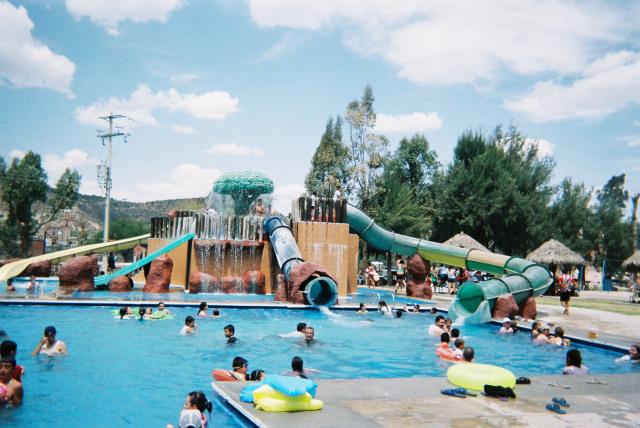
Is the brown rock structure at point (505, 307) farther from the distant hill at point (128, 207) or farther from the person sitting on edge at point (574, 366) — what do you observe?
the distant hill at point (128, 207)

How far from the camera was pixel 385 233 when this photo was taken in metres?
23.1

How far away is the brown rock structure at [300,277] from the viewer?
16.5 metres

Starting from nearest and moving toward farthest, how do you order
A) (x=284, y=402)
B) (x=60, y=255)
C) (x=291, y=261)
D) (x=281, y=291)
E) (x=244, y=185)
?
1. (x=284, y=402)
2. (x=281, y=291)
3. (x=291, y=261)
4. (x=60, y=255)
5. (x=244, y=185)

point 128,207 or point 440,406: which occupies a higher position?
point 128,207

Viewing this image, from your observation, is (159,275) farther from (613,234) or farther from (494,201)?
(613,234)

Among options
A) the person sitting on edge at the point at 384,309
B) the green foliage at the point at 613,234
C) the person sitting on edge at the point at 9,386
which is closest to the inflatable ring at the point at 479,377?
the person sitting on edge at the point at 9,386

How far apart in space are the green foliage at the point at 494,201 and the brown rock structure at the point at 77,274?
2484 cm

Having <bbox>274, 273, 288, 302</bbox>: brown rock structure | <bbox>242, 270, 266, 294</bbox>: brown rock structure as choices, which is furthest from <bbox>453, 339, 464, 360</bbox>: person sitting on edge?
<bbox>242, 270, 266, 294</bbox>: brown rock structure

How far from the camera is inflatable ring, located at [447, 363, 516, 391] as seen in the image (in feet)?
20.6

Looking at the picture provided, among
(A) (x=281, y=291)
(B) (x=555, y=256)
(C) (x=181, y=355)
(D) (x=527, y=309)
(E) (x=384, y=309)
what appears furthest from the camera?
(B) (x=555, y=256)

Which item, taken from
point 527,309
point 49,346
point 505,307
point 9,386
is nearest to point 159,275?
point 49,346

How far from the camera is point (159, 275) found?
61.5ft

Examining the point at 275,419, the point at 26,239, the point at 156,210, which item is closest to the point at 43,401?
the point at 275,419

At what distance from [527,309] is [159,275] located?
11959mm
